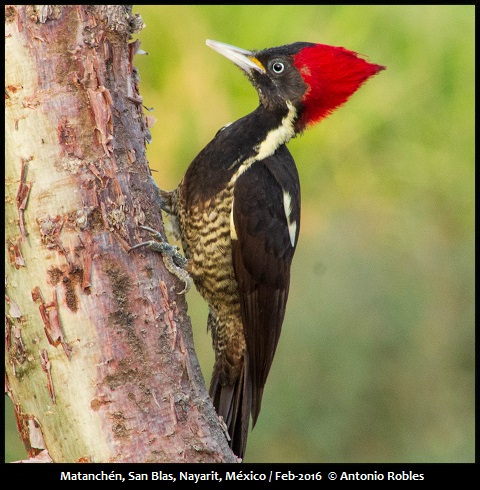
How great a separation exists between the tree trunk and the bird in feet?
2.19

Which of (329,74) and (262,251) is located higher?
(329,74)

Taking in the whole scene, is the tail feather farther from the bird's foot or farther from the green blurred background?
the green blurred background

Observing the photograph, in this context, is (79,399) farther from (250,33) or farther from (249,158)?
(250,33)

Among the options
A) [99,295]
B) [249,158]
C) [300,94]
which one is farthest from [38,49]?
[300,94]

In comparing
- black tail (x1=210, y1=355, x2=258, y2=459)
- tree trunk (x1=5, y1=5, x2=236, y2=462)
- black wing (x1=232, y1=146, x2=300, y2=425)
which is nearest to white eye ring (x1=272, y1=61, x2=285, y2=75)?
black wing (x1=232, y1=146, x2=300, y2=425)

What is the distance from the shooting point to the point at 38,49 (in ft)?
7.73

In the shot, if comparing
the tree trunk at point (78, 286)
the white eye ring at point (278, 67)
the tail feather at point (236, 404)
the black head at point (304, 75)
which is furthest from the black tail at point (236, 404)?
the white eye ring at point (278, 67)

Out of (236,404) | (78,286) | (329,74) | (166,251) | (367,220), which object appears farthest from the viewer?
(367,220)

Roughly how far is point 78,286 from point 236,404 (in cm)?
129

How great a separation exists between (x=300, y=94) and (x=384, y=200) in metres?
2.00

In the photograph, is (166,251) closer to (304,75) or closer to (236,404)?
(236,404)

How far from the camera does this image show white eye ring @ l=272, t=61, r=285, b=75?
3.29 meters

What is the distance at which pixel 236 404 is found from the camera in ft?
10.9

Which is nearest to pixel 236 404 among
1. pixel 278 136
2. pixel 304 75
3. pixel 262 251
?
pixel 262 251
